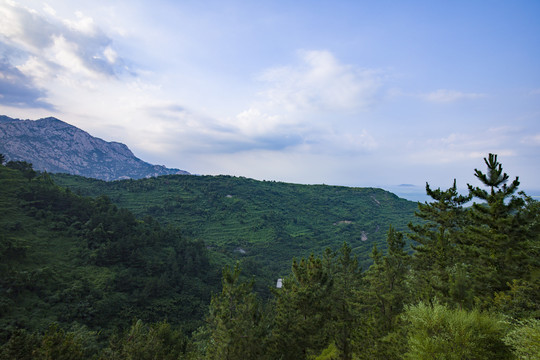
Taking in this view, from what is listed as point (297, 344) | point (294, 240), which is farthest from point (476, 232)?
point (294, 240)

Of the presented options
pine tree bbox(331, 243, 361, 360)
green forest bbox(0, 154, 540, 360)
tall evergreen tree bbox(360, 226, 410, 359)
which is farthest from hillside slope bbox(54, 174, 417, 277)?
tall evergreen tree bbox(360, 226, 410, 359)

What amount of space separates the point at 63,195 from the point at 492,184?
91.4 meters

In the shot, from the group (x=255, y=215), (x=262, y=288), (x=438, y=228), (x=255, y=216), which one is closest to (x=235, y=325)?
(x=438, y=228)

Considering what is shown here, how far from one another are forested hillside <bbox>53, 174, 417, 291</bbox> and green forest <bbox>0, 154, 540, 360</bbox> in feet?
19.6

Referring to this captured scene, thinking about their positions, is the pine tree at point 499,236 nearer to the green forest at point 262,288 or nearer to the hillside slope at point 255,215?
the green forest at point 262,288

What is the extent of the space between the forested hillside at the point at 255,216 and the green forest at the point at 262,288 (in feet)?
19.6

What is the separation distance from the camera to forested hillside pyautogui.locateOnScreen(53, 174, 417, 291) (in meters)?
118

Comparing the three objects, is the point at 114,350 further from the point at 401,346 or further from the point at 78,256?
the point at 78,256

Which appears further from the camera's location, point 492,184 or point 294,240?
point 294,240

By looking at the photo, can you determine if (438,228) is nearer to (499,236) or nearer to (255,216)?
(499,236)

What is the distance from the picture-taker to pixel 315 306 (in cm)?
2072

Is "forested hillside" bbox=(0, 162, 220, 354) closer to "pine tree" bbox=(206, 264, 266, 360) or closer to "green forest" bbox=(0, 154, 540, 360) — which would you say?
"green forest" bbox=(0, 154, 540, 360)

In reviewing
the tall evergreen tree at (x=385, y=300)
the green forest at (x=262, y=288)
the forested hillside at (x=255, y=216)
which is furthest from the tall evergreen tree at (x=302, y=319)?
the forested hillside at (x=255, y=216)

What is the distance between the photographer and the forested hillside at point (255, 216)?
118m
